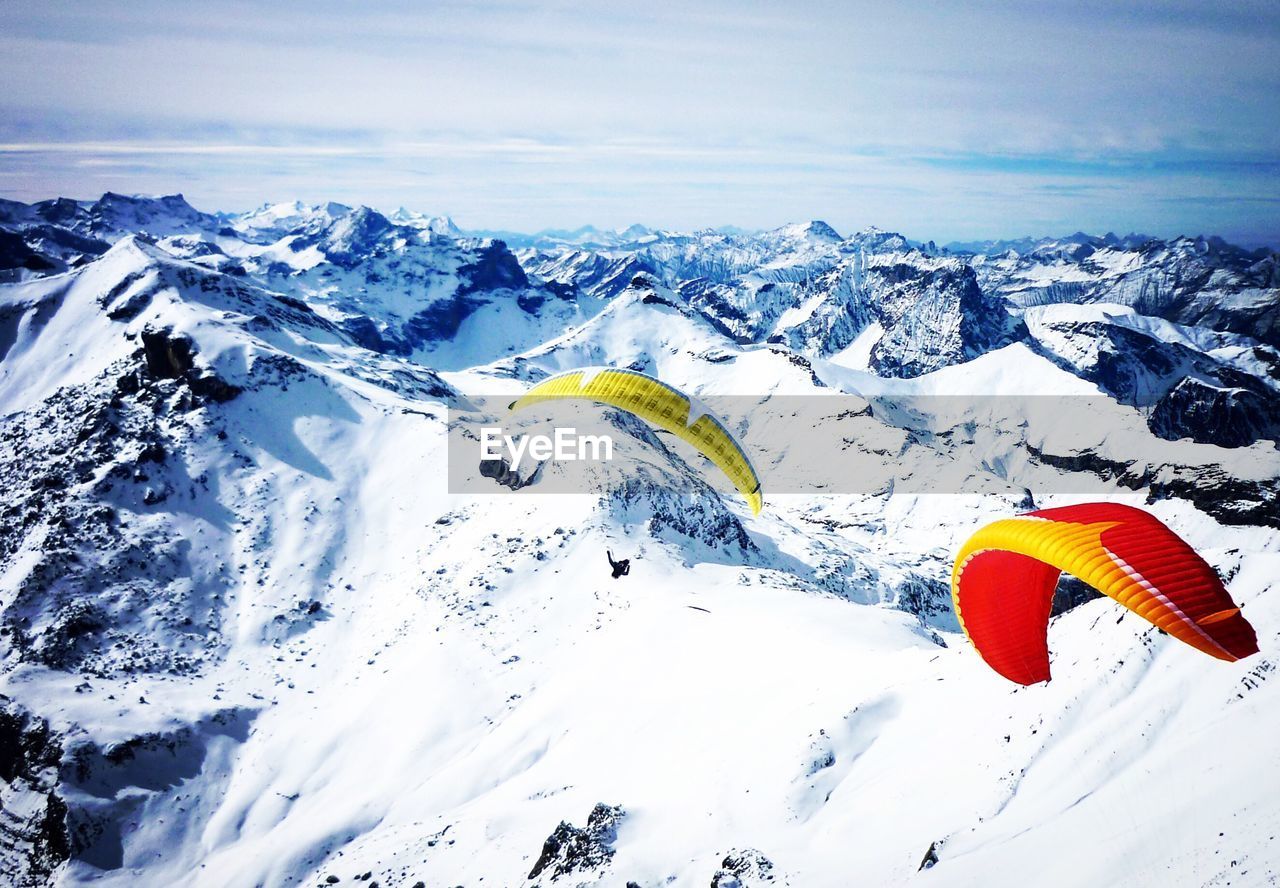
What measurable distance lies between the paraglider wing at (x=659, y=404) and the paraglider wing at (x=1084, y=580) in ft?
29.4

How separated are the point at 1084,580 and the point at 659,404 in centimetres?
A: 1488

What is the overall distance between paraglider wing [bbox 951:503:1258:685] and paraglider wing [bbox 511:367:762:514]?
29.4ft

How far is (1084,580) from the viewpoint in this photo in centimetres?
1236

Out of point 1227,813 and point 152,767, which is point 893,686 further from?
point 152,767

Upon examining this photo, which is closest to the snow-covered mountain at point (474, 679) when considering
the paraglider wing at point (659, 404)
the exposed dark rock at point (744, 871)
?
the exposed dark rock at point (744, 871)

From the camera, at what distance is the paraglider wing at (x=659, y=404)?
80.9ft

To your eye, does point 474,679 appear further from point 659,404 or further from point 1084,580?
point 1084,580

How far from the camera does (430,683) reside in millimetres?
40469

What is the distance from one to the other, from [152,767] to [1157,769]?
145 feet

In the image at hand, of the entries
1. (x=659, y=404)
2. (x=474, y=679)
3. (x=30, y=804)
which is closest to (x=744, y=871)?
(x=659, y=404)

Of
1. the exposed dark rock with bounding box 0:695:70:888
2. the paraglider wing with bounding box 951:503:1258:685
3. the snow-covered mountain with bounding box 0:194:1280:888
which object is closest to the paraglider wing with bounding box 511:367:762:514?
the paraglider wing with bounding box 951:503:1258:685

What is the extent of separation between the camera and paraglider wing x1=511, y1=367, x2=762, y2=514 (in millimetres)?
24672

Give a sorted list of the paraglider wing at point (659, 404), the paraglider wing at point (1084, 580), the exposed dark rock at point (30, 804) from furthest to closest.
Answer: the exposed dark rock at point (30, 804), the paraglider wing at point (659, 404), the paraglider wing at point (1084, 580)

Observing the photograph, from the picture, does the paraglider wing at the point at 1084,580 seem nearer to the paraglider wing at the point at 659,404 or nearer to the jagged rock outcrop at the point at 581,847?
the paraglider wing at the point at 659,404
